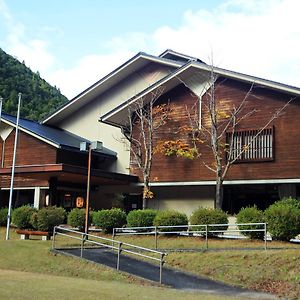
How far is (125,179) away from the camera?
87.6ft

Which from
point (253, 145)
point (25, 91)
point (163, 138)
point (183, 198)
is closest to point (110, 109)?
point (163, 138)

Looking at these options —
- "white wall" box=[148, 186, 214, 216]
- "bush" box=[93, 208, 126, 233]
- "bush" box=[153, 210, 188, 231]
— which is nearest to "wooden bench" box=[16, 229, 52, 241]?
"bush" box=[93, 208, 126, 233]

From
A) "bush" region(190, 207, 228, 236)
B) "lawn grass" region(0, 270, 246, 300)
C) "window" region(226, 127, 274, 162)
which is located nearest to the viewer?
"lawn grass" region(0, 270, 246, 300)

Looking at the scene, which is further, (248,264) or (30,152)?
(30,152)

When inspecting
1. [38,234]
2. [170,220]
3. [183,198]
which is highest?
[183,198]

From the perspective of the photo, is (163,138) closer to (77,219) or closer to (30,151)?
(77,219)

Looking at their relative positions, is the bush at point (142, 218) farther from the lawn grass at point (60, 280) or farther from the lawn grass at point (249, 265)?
the lawn grass at point (60, 280)

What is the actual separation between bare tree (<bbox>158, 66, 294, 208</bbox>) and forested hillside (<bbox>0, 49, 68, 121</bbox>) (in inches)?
1071

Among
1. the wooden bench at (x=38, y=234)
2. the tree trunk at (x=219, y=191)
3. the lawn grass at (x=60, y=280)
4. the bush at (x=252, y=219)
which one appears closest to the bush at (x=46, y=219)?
the wooden bench at (x=38, y=234)

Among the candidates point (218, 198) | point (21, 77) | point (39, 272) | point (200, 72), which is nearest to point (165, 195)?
point (218, 198)

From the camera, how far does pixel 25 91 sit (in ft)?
180

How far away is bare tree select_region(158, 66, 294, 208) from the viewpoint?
75.6 ft

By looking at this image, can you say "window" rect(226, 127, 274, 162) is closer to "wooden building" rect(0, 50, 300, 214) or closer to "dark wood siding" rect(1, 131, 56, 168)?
"wooden building" rect(0, 50, 300, 214)

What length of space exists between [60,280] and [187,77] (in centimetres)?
1576
